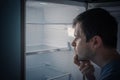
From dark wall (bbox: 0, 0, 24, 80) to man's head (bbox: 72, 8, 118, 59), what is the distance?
0.46 metres

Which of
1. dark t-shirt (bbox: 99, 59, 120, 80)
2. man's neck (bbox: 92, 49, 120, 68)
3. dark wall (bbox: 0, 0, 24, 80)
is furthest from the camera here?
dark wall (bbox: 0, 0, 24, 80)

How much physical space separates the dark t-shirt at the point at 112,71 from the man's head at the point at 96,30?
12cm

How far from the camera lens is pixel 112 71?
0.80 metres

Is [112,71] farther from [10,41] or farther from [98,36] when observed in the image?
[10,41]

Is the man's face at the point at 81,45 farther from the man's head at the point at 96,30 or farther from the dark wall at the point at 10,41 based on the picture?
the dark wall at the point at 10,41

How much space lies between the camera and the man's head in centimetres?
94

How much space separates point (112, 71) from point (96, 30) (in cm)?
22

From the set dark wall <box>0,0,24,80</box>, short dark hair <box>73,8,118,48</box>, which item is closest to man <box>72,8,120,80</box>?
short dark hair <box>73,8,118,48</box>

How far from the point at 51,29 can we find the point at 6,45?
90 cm

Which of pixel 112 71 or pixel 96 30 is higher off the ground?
pixel 96 30

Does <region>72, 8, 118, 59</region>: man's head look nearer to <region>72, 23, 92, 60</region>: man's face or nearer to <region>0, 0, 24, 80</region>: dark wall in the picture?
<region>72, 23, 92, 60</region>: man's face

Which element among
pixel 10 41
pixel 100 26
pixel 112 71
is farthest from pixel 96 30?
pixel 10 41

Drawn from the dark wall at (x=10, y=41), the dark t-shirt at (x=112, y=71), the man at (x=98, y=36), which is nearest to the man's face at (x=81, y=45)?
the man at (x=98, y=36)

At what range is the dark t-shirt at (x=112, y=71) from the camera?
78cm
